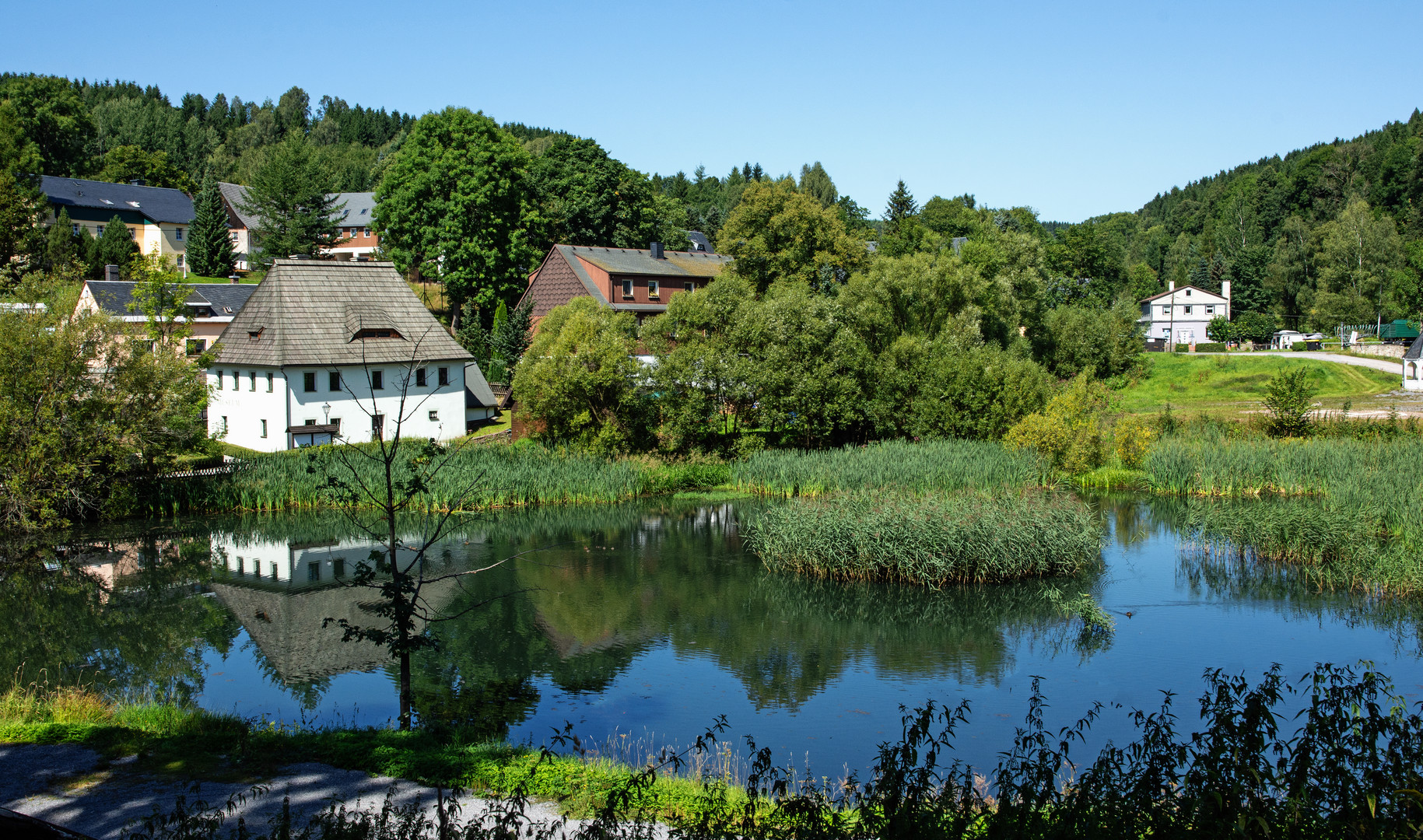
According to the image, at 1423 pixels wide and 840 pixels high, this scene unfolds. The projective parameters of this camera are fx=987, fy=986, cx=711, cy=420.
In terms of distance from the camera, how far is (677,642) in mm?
17062

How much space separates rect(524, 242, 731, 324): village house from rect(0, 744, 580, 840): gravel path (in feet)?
137

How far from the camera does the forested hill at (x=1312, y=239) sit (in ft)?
247

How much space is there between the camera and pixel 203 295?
49625mm

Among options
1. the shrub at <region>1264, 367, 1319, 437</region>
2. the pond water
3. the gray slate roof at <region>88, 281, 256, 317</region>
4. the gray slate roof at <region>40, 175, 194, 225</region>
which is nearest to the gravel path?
the pond water

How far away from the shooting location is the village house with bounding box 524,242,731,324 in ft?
169

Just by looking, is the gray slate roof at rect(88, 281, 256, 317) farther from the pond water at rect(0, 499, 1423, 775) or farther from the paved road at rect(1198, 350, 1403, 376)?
the paved road at rect(1198, 350, 1403, 376)

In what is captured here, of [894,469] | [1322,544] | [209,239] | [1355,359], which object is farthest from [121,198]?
[1355,359]

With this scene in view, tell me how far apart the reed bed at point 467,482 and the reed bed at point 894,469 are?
2861 mm

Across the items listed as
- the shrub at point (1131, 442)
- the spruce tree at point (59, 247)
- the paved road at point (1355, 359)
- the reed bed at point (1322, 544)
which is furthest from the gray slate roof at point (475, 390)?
the paved road at point (1355, 359)

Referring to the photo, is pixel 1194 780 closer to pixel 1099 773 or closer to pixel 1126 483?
pixel 1099 773

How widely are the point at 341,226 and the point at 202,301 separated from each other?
39134 mm

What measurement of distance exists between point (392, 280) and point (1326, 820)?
37.3 m

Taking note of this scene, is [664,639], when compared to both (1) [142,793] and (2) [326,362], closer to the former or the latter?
(1) [142,793]

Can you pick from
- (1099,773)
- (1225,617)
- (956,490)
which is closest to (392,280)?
(956,490)
